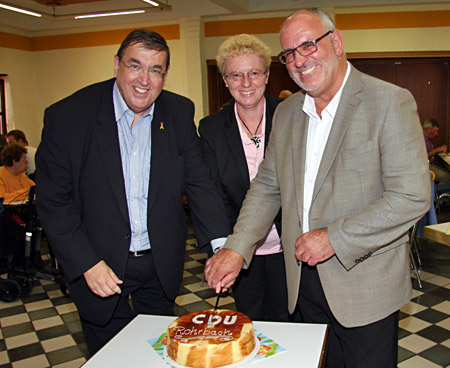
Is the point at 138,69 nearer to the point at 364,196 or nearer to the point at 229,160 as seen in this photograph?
the point at 229,160

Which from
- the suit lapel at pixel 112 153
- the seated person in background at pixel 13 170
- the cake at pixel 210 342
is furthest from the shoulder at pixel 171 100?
the seated person in background at pixel 13 170

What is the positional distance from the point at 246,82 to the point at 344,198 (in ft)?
3.11

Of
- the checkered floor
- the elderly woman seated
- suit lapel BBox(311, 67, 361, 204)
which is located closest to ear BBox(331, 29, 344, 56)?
suit lapel BBox(311, 67, 361, 204)

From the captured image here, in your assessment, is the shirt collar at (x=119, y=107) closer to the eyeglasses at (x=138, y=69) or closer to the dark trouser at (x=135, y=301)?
the eyeglasses at (x=138, y=69)

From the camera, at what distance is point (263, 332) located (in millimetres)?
1641

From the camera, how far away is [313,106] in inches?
74.2

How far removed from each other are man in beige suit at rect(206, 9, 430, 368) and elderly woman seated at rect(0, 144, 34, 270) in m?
3.69

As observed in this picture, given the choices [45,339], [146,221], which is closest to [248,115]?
[146,221]

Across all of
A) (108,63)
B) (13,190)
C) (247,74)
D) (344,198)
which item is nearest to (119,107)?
(247,74)

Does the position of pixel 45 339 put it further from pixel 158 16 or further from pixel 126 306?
pixel 158 16

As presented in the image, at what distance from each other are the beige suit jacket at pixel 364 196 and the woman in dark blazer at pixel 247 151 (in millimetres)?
511

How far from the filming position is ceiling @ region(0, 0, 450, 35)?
8406 millimetres

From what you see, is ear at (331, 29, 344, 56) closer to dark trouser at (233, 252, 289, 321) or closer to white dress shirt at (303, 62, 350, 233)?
white dress shirt at (303, 62, 350, 233)

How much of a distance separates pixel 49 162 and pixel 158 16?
7.90m
